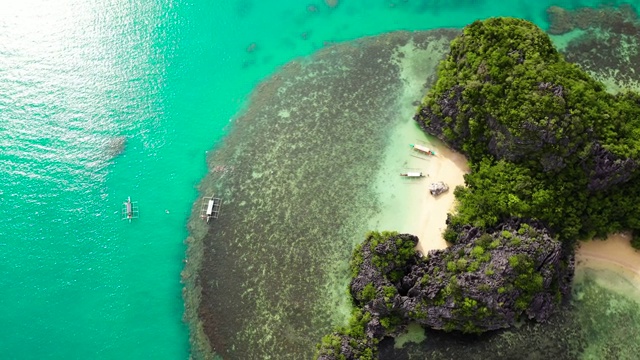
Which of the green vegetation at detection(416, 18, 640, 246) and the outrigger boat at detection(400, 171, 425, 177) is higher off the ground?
the green vegetation at detection(416, 18, 640, 246)

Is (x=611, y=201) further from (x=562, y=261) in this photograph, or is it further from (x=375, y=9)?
(x=375, y=9)

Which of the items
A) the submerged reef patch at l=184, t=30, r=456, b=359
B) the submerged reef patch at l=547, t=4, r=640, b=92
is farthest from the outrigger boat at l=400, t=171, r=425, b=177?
the submerged reef patch at l=547, t=4, r=640, b=92

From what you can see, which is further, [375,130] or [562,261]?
[375,130]

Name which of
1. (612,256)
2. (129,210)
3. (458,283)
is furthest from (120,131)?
(612,256)

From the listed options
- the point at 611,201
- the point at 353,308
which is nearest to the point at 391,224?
the point at 353,308

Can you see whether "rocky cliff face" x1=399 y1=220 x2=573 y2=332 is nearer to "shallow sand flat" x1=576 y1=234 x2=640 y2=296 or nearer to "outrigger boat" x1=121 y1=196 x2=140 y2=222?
"shallow sand flat" x1=576 y1=234 x2=640 y2=296

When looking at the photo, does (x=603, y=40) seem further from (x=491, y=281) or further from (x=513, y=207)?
(x=491, y=281)
